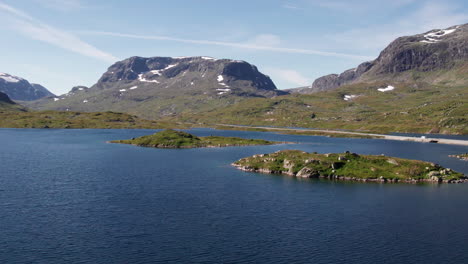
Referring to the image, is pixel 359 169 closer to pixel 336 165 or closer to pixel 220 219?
pixel 336 165

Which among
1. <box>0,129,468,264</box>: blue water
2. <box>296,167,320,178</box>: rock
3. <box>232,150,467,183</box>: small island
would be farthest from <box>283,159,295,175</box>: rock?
<box>0,129,468,264</box>: blue water

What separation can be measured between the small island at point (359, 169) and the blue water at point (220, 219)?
5425mm

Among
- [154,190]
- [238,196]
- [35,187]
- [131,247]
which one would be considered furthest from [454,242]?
[35,187]

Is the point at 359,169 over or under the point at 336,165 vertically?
under

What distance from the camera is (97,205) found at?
77.1 metres

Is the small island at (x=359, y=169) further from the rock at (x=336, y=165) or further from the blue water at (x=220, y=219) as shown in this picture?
the blue water at (x=220, y=219)

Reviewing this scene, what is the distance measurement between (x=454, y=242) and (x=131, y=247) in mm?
49545

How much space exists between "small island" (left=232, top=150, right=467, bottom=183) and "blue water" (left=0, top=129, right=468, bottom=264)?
542cm

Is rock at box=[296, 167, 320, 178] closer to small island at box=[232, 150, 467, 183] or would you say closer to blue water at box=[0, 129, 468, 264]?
small island at box=[232, 150, 467, 183]

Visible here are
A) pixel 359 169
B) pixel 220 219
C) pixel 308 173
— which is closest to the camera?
pixel 220 219

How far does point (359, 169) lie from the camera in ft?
359

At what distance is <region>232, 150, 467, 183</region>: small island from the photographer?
106 meters

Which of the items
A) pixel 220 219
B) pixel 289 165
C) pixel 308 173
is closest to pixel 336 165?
pixel 308 173

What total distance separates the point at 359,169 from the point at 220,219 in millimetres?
56186
